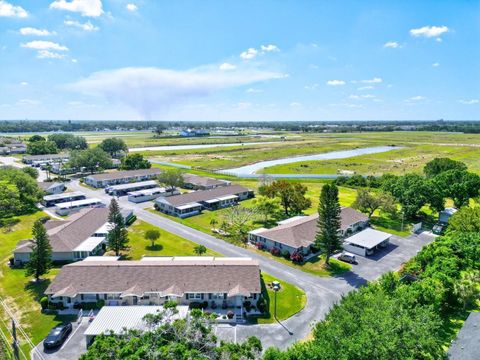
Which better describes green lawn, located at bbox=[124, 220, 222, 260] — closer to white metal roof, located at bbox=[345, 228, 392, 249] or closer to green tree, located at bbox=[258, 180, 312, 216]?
white metal roof, located at bbox=[345, 228, 392, 249]

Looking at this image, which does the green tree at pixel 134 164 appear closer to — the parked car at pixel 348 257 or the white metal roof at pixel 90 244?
the white metal roof at pixel 90 244

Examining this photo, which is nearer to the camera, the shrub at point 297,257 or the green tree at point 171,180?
the shrub at point 297,257

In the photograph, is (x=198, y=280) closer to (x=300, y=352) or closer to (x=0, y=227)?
(x=300, y=352)

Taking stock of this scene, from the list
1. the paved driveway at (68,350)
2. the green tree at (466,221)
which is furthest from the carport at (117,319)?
the green tree at (466,221)

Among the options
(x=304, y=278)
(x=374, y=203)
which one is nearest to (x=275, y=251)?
(x=304, y=278)

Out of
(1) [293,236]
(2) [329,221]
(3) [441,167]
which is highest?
(3) [441,167]

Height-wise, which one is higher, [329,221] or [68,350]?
[329,221]

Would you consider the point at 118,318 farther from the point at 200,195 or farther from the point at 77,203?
the point at 77,203
